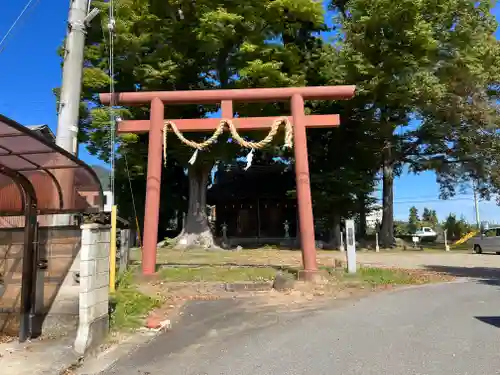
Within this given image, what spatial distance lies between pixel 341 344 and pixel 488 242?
2292 cm

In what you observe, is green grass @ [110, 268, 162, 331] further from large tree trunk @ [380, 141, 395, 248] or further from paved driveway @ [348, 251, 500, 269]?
large tree trunk @ [380, 141, 395, 248]

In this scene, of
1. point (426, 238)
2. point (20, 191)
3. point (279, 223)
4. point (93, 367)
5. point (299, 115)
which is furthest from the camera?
point (426, 238)

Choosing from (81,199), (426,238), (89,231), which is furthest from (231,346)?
(426,238)

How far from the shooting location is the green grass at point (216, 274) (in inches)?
449

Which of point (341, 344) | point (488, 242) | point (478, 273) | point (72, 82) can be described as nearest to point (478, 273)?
point (478, 273)

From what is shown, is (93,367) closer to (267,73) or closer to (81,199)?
(81,199)

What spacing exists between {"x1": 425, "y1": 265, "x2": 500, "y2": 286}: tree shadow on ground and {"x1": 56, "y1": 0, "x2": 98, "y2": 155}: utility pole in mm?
10817

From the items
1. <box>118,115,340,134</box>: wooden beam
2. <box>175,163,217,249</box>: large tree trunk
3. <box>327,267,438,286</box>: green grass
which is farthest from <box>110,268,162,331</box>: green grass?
<box>175,163,217,249</box>: large tree trunk

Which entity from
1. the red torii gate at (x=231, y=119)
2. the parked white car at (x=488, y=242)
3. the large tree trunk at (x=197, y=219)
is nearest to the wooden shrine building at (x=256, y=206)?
the large tree trunk at (x=197, y=219)

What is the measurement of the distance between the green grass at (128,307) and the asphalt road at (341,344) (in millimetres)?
721

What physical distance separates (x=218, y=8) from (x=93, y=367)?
1777 centimetres

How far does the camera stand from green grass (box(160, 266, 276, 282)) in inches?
449

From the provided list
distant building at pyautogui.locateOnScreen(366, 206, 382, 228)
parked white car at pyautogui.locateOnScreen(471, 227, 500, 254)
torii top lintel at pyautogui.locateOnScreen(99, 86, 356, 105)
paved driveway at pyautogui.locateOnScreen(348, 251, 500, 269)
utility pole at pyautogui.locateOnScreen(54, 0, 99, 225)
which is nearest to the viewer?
utility pole at pyautogui.locateOnScreen(54, 0, 99, 225)

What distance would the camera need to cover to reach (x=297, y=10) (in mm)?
20453
